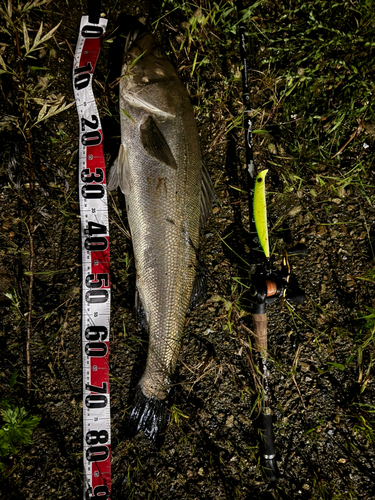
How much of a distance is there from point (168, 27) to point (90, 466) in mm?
3908

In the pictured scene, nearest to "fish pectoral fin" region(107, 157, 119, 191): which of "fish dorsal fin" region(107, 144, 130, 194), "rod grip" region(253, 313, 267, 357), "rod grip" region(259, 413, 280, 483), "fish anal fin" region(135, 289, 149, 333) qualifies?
"fish dorsal fin" region(107, 144, 130, 194)

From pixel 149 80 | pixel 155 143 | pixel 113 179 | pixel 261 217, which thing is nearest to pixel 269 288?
pixel 261 217

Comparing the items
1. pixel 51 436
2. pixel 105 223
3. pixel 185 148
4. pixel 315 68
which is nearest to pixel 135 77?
pixel 185 148

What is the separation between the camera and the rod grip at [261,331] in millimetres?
2797

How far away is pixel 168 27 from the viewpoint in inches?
127

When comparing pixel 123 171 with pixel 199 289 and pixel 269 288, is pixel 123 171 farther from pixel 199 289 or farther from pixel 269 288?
pixel 269 288

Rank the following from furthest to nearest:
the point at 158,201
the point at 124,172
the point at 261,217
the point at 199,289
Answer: the point at 199,289
the point at 124,172
the point at 158,201
the point at 261,217

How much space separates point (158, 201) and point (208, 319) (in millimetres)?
1164

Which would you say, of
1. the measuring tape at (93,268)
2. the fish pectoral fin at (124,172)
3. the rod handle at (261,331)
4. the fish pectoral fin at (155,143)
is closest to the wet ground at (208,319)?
the measuring tape at (93,268)

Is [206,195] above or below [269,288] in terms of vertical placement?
above

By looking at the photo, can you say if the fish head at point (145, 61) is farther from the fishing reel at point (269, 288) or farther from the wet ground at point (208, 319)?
the fishing reel at point (269, 288)

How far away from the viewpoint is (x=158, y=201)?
2.76 m

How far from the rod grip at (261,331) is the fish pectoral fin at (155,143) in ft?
4.50

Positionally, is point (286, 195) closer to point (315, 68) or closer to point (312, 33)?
point (315, 68)
